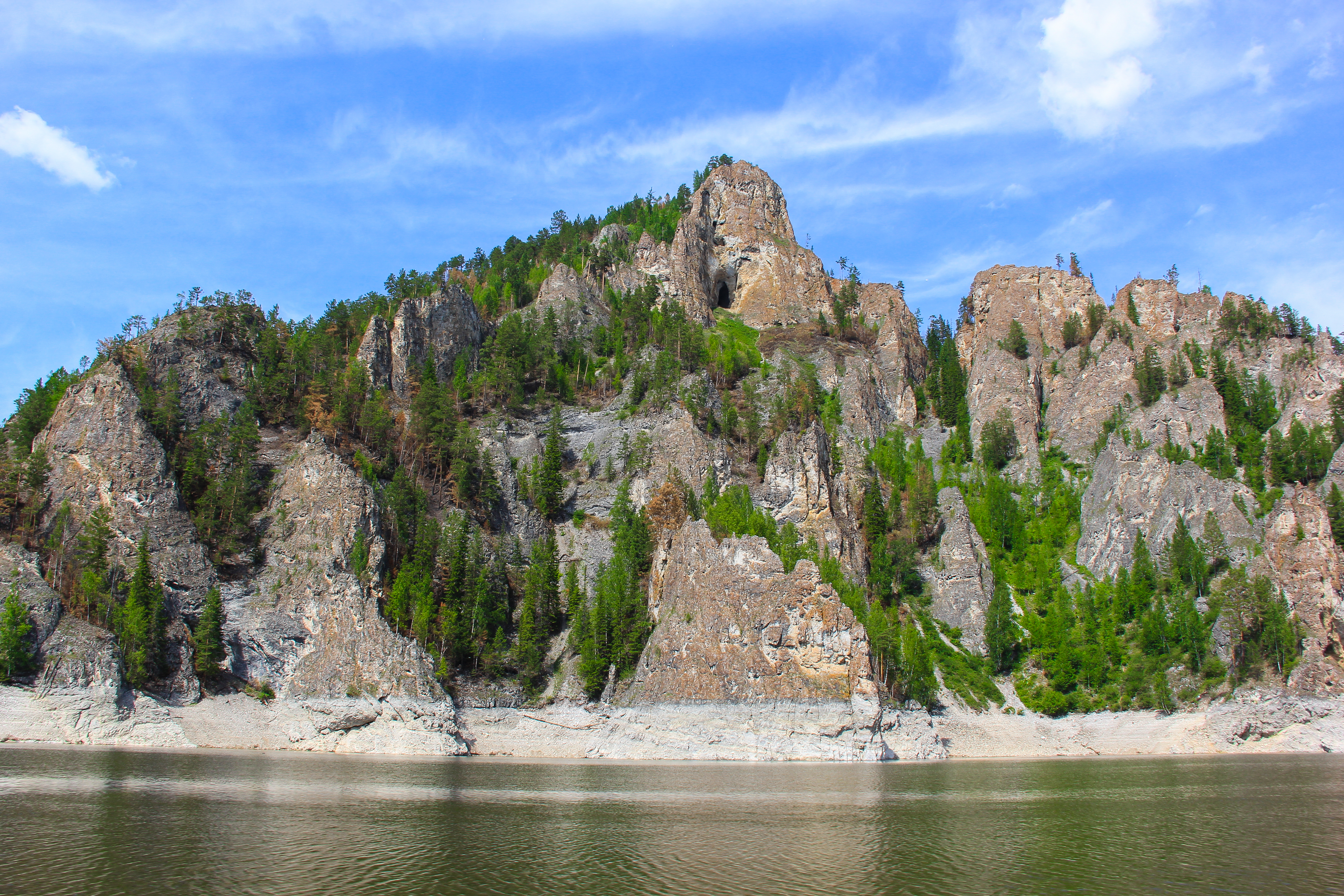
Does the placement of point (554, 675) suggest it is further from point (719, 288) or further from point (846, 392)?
point (719, 288)

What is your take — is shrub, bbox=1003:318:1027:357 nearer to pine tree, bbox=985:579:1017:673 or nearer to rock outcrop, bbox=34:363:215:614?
pine tree, bbox=985:579:1017:673

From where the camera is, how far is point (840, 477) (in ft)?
354

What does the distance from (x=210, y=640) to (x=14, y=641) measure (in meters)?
13.6

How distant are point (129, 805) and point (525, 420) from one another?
81086 millimetres

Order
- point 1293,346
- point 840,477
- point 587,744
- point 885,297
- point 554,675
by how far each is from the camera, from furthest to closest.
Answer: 1. point 885,297
2. point 1293,346
3. point 840,477
4. point 554,675
5. point 587,744

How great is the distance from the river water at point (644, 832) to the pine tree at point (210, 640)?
15.8m

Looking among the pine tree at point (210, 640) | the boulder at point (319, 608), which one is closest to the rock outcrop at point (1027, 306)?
the boulder at point (319, 608)

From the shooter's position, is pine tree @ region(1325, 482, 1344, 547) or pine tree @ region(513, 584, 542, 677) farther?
pine tree @ region(1325, 482, 1344, 547)

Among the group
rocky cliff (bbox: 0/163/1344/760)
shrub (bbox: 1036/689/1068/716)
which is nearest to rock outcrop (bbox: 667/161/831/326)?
rocky cliff (bbox: 0/163/1344/760)

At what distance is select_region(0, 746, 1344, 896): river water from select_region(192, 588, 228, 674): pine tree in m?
15.8

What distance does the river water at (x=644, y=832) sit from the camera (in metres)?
24.6

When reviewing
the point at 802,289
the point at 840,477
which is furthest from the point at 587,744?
the point at 802,289

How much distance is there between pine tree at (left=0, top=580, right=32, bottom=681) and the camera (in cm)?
6347

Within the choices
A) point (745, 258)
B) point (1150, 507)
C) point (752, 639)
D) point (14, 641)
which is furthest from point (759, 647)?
point (745, 258)
